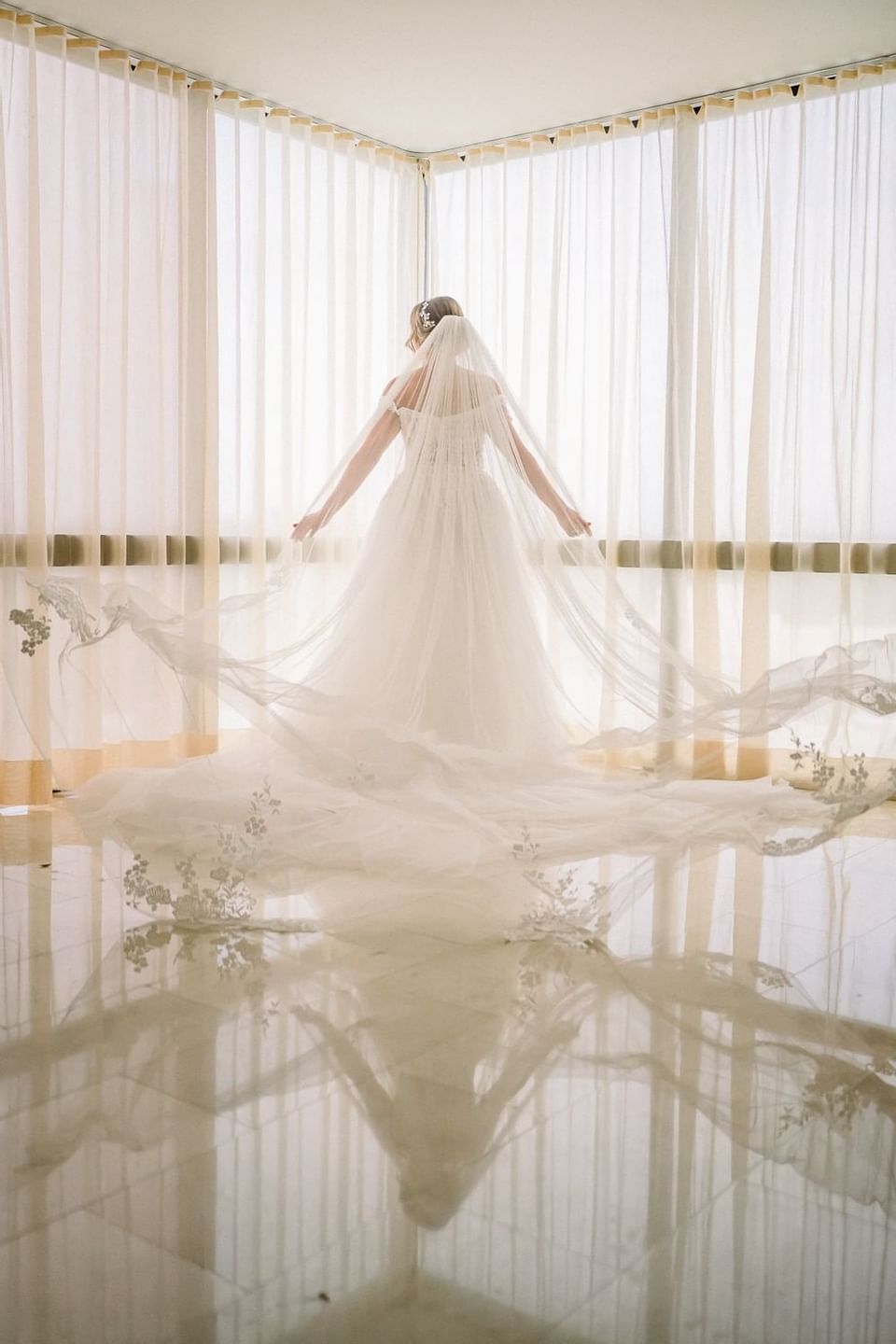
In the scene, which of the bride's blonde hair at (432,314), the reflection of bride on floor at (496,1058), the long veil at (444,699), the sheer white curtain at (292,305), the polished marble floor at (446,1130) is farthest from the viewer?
the sheer white curtain at (292,305)

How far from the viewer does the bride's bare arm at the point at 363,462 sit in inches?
165

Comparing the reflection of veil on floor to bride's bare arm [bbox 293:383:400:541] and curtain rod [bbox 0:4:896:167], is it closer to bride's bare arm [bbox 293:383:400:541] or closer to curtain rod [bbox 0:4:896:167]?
bride's bare arm [bbox 293:383:400:541]

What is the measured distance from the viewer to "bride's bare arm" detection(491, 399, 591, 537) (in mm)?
4156

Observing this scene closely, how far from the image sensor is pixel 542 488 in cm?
422

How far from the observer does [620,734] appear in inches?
135

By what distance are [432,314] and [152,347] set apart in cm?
131

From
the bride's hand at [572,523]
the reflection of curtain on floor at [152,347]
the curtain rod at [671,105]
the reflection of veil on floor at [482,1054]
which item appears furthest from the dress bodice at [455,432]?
the curtain rod at [671,105]

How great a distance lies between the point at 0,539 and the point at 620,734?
8.05ft

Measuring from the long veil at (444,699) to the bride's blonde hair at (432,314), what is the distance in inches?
7.6

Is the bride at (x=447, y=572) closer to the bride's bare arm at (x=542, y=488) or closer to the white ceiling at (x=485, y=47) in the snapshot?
the bride's bare arm at (x=542, y=488)

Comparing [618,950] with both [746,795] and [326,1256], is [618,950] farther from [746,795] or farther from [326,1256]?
[326,1256]

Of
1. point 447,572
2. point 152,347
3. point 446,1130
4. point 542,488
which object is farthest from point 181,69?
point 446,1130

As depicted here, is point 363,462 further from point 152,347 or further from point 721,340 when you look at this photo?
point 721,340

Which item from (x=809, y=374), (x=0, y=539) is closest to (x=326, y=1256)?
(x=0, y=539)
